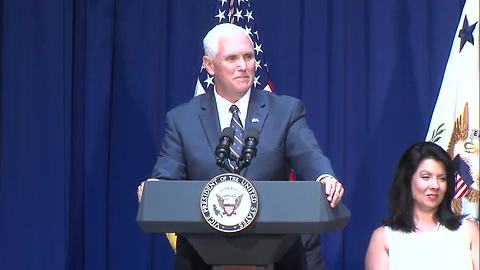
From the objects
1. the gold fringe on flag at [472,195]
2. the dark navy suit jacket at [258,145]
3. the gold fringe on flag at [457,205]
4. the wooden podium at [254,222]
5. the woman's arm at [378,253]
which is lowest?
the woman's arm at [378,253]

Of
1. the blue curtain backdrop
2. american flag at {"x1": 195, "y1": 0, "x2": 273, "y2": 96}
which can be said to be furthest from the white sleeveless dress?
A: american flag at {"x1": 195, "y1": 0, "x2": 273, "y2": 96}

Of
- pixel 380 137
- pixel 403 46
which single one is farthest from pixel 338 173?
pixel 403 46

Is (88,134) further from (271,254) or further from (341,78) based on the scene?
(271,254)

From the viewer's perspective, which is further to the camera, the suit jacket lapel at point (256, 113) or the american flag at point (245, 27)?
the american flag at point (245, 27)

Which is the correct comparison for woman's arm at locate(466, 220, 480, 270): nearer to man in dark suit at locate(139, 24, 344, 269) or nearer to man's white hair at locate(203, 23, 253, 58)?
man in dark suit at locate(139, 24, 344, 269)

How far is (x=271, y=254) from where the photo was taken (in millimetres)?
2232

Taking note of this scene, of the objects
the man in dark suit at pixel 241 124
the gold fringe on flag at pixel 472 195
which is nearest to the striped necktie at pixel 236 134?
the man in dark suit at pixel 241 124

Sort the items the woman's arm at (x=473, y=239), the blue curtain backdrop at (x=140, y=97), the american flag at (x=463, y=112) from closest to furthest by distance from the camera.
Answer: the woman's arm at (x=473, y=239)
the american flag at (x=463, y=112)
the blue curtain backdrop at (x=140, y=97)

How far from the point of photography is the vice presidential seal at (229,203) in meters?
2.14

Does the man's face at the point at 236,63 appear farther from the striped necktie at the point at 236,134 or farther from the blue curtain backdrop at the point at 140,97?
the blue curtain backdrop at the point at 140,97

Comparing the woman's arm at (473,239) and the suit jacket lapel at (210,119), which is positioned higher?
the suit jacket lapel at (210,119)

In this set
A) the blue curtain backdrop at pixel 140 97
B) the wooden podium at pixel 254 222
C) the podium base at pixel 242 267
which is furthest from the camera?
the blue curtain backdrop at pixel 140 97

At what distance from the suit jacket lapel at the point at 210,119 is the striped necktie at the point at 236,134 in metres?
0.06

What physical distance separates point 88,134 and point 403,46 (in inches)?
74.6
